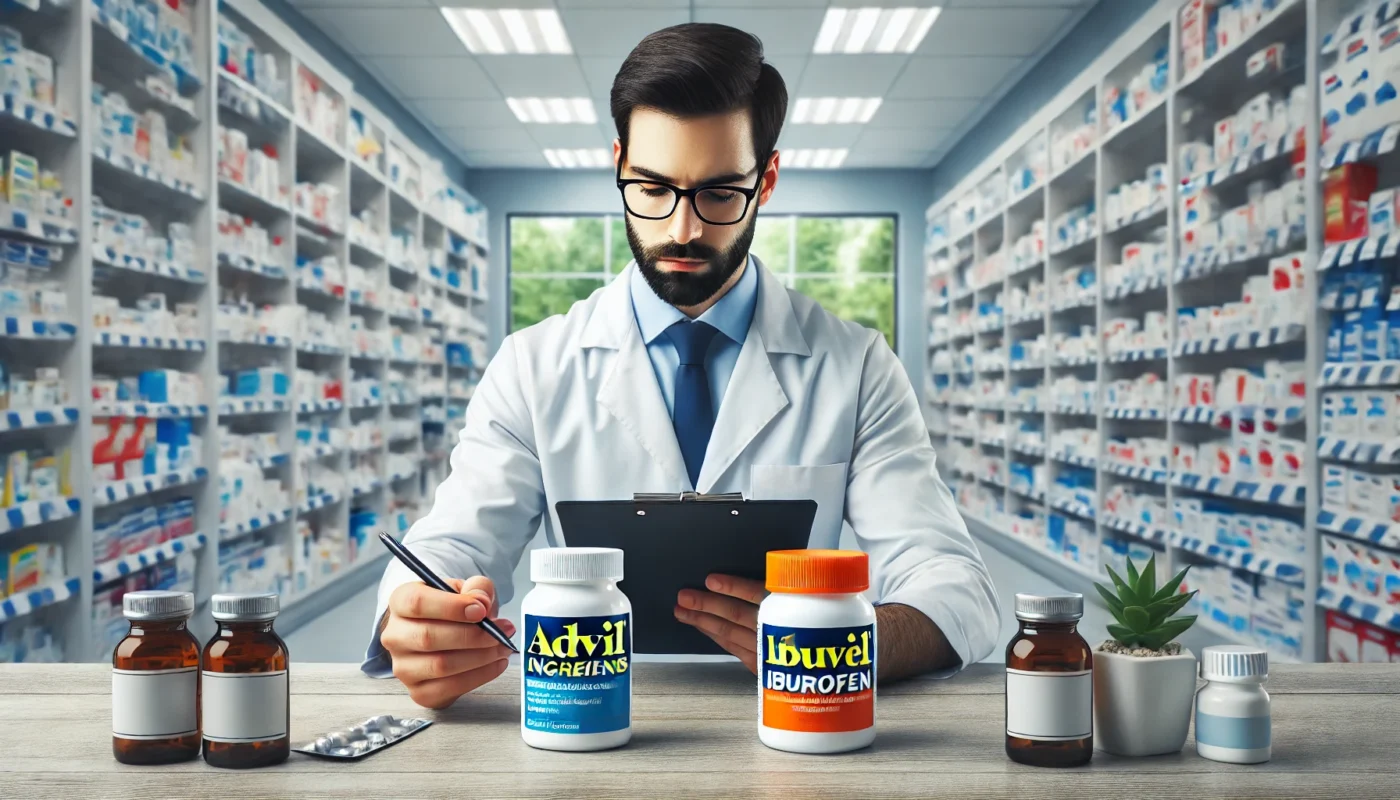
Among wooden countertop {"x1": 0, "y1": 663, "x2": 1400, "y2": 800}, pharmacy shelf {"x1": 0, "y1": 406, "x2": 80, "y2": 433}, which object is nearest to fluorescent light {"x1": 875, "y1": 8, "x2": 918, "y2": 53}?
pharmacy shelf {"x1": 0, "y1": 406, "x2": 80, "y2": 433}

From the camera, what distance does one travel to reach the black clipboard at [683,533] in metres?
1.24

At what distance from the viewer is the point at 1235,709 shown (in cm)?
103

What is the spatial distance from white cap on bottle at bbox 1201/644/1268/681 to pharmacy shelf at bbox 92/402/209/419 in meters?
3.79

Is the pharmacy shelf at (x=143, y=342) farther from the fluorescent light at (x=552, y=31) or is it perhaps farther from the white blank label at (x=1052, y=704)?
the white blank label at (x=1052, y=704)

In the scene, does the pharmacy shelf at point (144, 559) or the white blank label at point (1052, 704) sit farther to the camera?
the pharmacy shelf at point (144, 559)

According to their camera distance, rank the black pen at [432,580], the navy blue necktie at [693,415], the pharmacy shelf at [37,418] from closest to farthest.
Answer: the black pen at [432,580] → the navy blue necktie at [693,415] → the pharmacy shelf at [37,418]

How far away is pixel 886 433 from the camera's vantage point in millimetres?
1983

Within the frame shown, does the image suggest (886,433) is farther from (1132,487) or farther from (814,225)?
(814,225)

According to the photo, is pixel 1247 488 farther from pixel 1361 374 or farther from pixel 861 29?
pixel 861 29

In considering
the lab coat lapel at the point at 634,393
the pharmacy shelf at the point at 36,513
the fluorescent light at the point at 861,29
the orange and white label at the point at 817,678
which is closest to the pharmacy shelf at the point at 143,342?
the pharmacy shelf at the point at 36,513

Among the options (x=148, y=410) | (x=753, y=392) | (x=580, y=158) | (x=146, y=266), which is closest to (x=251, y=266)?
(x=146, y=266)

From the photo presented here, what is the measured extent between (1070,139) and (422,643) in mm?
6447

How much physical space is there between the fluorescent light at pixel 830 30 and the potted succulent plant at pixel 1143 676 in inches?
252

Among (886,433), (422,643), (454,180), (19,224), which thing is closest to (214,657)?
(422,643)
